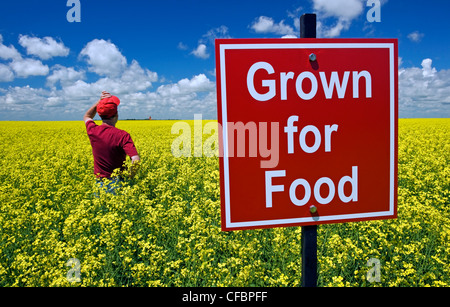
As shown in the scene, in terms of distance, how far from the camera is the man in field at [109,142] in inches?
160

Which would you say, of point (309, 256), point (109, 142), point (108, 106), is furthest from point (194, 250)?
point (108, 106)

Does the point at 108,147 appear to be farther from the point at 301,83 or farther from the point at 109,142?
the point at 301,83

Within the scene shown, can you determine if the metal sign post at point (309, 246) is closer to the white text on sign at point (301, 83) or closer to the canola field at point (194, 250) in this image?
the white text on sign at point (301, 83)

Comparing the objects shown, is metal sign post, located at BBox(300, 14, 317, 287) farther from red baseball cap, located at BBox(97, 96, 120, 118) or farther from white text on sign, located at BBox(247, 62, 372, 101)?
red baseball cap, located at BBox(97, 96, 120, 118)

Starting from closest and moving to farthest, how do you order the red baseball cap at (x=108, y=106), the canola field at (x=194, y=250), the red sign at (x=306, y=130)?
the red sign at (x=306, y=130)
the canola field at (x=194, y=250)
the red baseball cap at (x=108, y=106)

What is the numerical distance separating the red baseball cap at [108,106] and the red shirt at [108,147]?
0.21 meters

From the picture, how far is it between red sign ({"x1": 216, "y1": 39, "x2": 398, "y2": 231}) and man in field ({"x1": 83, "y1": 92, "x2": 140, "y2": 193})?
9.85ft

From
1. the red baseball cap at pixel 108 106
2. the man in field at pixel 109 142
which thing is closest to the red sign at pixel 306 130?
the man in field at pixel 109 142

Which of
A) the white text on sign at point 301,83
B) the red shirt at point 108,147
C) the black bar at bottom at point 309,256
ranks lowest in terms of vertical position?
the black bar at bottom at point 309,256

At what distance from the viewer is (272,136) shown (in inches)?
50.0

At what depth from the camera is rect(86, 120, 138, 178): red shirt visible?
13.5 ft

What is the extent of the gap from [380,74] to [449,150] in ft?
36.0
